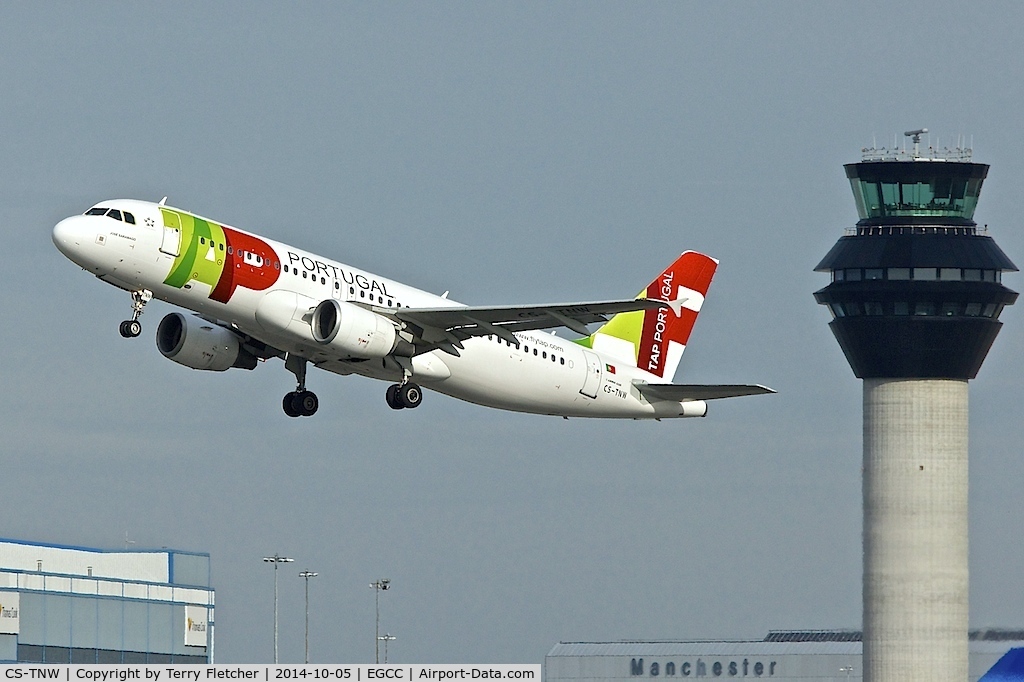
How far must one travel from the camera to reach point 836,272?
555ft

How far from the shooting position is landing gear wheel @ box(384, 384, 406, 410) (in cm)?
7769

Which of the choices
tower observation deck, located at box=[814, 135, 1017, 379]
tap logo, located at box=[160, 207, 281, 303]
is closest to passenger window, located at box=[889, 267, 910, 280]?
tower observation deck, located at box=[814, 135, 1017, 379]

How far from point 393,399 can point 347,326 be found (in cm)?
548

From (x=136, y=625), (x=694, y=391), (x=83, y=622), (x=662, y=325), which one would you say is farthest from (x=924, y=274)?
(x=694, y=391)

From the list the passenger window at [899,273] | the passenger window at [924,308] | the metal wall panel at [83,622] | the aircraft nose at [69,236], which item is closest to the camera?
the aircraft nose at [69,236]

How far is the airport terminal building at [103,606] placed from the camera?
116438mm

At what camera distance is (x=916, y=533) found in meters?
160

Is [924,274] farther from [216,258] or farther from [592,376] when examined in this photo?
[216,258]

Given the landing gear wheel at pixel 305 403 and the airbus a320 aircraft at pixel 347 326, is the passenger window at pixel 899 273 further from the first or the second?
the landing gear wheel at pixel 305 403

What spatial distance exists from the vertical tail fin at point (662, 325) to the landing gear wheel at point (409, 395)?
9.62 metres

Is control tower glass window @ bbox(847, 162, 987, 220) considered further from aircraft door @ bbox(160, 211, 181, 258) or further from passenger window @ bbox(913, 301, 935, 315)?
aircraft door @ bbox(160, 211, 181, 258)

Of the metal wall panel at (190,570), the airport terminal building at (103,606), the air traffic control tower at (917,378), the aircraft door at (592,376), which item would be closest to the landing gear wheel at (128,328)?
the aircraft door at (592,376)

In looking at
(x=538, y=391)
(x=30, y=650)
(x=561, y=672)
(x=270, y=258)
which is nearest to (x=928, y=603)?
(x=561, y=672)

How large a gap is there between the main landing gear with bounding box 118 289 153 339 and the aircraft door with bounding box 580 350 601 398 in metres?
18.6
